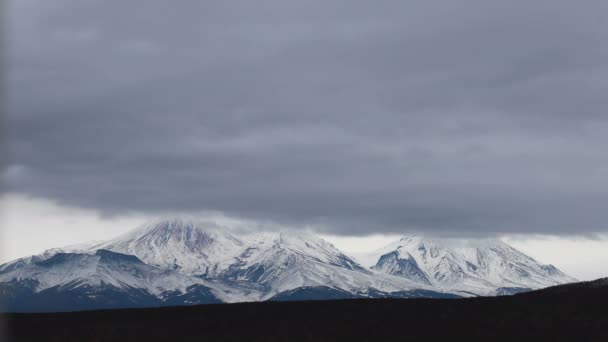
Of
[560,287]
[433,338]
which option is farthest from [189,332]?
[560,287]

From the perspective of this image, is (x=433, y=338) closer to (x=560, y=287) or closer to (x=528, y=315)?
(x=528, y=315)

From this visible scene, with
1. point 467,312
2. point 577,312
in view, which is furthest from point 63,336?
point 577,312

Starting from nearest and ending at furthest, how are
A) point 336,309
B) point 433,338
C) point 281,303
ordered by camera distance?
point 433,338 < point 336,309 < point 281,303

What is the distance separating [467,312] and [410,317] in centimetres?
436

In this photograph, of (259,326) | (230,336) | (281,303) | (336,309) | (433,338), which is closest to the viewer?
(433,338)

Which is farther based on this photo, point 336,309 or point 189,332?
point 336,309

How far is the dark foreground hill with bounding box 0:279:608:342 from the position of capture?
5422 centimetres

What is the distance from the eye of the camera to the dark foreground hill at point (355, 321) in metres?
54.2

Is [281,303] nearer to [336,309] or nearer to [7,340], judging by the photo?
[336,309]

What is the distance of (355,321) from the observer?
62.0 meters

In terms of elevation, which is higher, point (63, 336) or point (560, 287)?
point (560, 287)

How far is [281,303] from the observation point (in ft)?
247

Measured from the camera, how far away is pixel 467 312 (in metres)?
62.4

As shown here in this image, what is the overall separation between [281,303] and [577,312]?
90.0 ft
